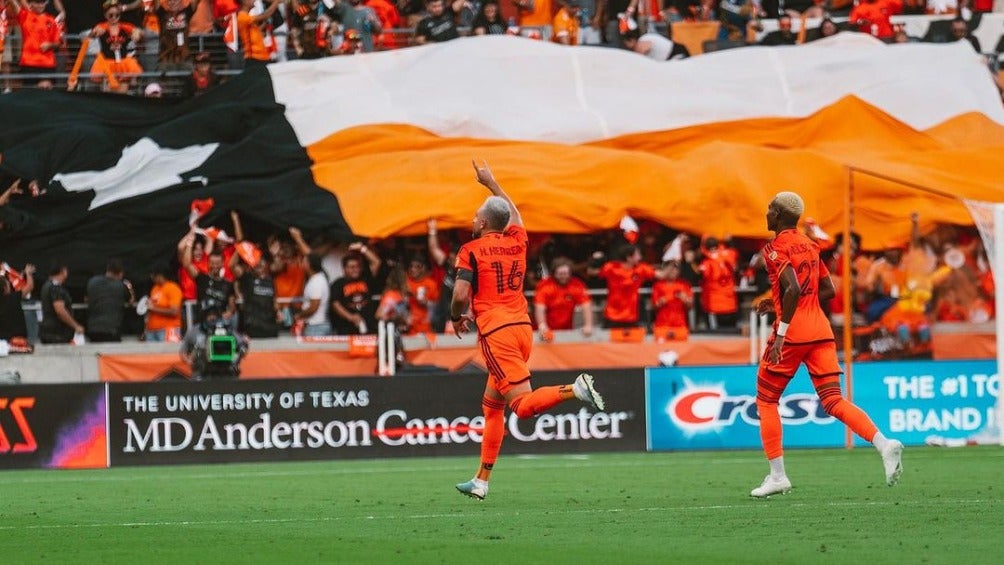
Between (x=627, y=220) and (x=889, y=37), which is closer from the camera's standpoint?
(x=627, y=220)

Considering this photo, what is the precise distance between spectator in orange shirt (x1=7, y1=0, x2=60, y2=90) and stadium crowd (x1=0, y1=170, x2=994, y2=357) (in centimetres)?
325

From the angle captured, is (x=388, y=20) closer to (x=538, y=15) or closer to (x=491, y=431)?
(x=538, y=15)

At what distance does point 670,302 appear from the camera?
24.6 metres

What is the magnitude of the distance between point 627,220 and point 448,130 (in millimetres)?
3389

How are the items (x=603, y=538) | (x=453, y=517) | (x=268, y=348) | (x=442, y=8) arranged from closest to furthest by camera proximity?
1. (x=603, y=538)
2. (x=453, y=517)
3. (x=268, y=348)
4. (x=442, y=8)

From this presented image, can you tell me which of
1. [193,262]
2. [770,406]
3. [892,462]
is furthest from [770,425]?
[193,262]

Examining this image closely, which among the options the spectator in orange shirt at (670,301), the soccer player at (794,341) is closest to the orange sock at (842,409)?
the soccer player at (794,341)

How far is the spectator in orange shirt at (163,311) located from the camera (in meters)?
24.4

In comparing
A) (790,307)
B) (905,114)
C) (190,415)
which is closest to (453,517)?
(790,307)

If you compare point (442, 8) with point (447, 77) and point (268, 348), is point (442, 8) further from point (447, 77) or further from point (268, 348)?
point (268, 348)

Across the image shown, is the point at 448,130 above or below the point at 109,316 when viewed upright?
above

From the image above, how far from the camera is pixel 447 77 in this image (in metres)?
27.7

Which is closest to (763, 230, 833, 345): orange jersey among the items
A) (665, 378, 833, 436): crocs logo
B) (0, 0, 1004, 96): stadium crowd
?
(665, 378, 833, 436): crocs logo

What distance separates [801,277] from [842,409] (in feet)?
3.27
